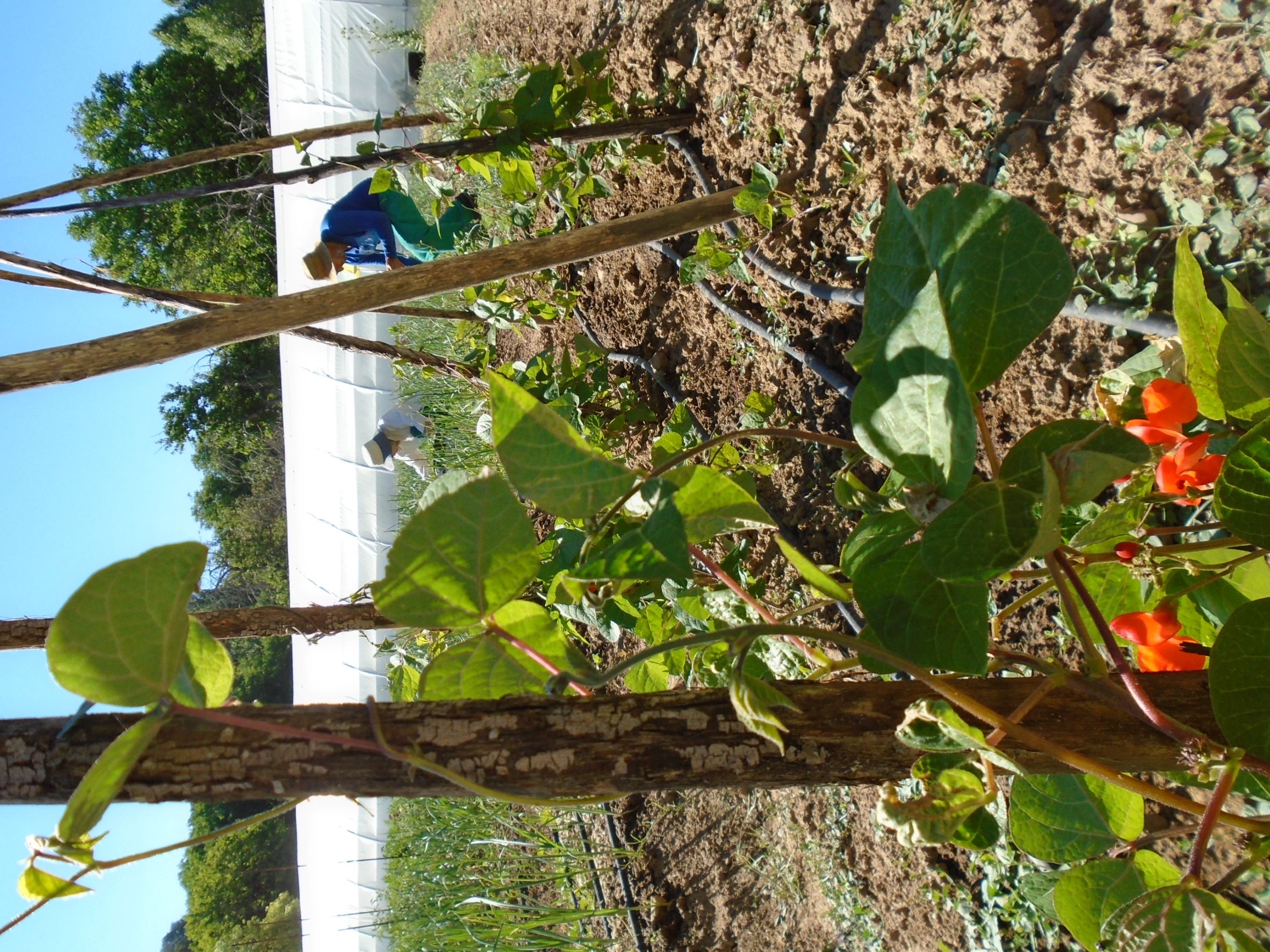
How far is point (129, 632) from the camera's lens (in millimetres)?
456

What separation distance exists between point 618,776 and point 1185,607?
62 cm

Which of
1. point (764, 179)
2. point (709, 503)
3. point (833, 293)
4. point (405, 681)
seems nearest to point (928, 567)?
point (709, 503)

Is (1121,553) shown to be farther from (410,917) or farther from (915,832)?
(410,917)

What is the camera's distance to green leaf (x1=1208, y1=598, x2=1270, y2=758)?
49 cm

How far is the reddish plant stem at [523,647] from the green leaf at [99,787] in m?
0.21

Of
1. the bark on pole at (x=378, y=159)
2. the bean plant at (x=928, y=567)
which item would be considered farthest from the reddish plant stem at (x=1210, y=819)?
the bark on pole at (x=378, y=159)

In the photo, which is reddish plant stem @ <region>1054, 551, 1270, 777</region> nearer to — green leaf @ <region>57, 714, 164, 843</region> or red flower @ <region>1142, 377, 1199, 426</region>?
red flower @ <region>1142, 377, 1199, 426</region>

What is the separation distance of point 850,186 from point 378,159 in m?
0.80

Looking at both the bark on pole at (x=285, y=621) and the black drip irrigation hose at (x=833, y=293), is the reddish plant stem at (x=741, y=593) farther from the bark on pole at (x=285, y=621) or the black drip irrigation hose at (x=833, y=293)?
the bark on pole at (x=285, y=621)

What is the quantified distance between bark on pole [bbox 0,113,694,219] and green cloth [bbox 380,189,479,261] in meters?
0.75

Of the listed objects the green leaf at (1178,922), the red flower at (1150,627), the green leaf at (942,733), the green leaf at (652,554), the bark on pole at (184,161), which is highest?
the bark on pole at (184,161)

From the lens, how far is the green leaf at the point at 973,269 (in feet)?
1.55

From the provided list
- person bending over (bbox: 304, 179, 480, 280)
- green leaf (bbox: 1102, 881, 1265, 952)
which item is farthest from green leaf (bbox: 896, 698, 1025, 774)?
person bending over (bbox: 304, 179, 480, 280)

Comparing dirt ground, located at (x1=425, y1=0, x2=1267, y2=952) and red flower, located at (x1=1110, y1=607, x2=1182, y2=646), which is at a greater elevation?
dirt ground, located at (x1=425, y1=0, x2=1267, y2=952)
